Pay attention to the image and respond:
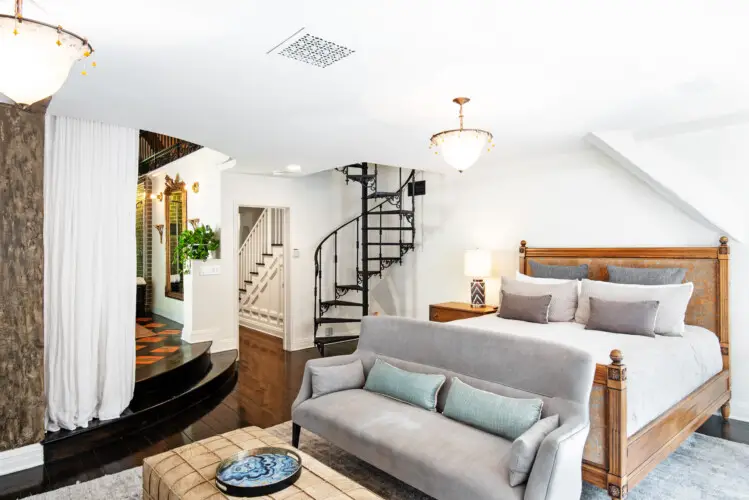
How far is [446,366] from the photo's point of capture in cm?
294

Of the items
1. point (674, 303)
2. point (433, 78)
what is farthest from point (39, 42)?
point (674, 303)

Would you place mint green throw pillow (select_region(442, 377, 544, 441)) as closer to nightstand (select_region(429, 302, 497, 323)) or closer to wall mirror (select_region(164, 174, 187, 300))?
nightstand (select_region(429, 302, 497, 323))

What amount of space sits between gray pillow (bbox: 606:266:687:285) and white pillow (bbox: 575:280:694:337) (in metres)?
0.17

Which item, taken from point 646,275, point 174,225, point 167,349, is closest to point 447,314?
point 646,275

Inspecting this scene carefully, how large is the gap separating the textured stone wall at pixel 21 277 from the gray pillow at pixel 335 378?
1.86m

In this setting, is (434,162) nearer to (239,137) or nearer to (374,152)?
(374,152)

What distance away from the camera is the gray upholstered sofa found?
6.74 feet

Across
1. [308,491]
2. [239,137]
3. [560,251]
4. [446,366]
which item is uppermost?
[239,137]

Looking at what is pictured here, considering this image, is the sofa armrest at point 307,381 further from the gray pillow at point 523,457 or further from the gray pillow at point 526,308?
the gray pillow at point 526,308

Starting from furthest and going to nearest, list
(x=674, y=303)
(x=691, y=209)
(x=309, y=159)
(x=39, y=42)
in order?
(x=309, y=159) < (x=691, y=209) < (x=674, y=303) < (x=39, y=42)

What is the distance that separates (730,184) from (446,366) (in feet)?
9.46

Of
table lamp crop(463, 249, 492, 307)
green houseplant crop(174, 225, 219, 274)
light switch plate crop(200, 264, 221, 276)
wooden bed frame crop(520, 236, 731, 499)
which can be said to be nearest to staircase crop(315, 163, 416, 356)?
table lamp crop(463, 249, 492, 307)

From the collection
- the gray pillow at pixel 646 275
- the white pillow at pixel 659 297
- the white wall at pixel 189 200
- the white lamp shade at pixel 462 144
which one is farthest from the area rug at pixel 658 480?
the white wall at pixel 189 200

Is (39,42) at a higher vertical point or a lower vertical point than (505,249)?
higher
